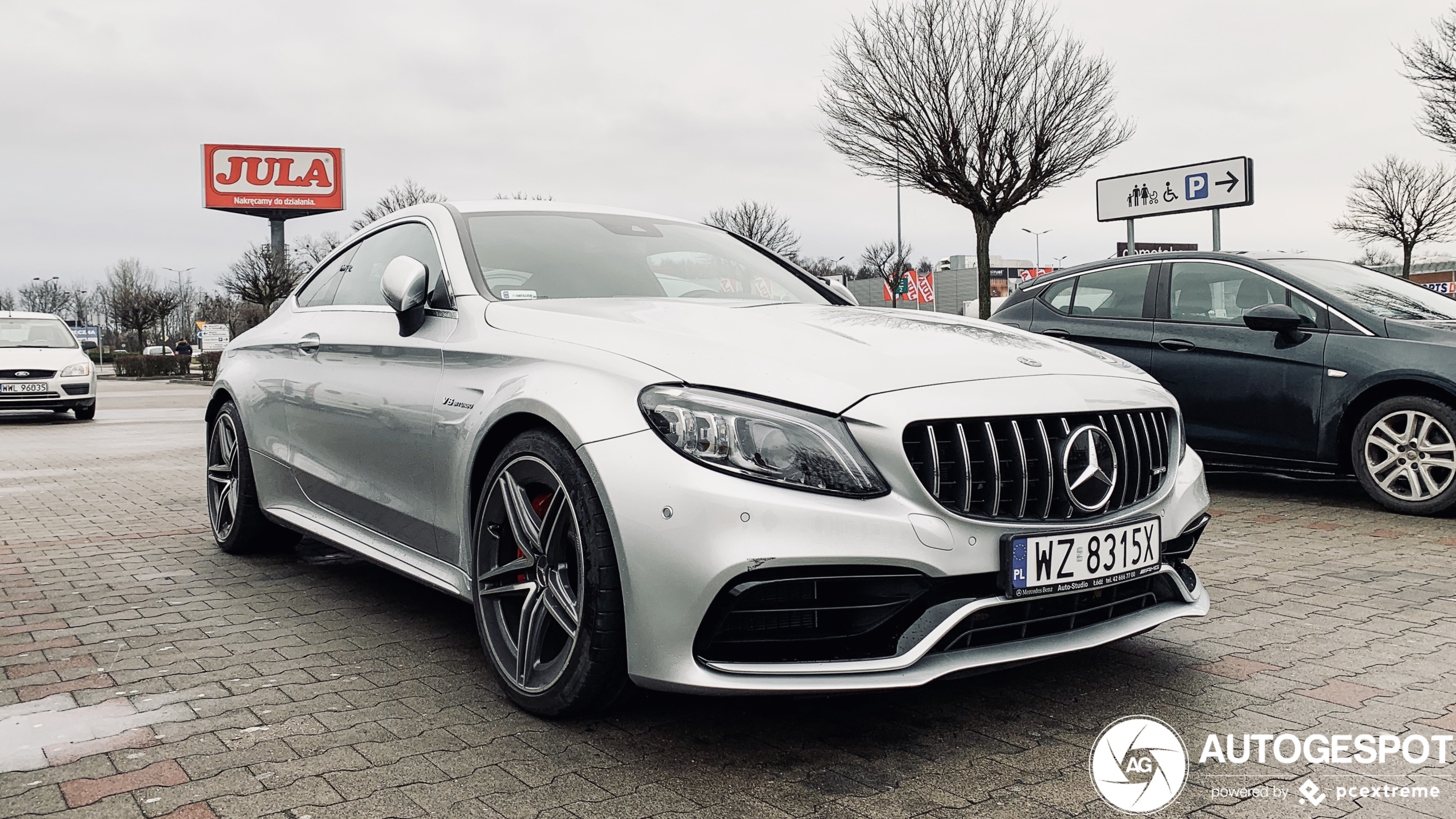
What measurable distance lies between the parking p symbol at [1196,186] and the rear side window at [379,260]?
11.6 meters

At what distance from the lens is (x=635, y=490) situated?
A: 8.85ft

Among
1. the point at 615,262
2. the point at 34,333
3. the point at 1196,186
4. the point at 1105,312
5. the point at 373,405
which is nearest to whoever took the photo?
the point at 373,405

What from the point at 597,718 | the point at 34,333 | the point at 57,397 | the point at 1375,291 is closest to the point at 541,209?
the point at 597,718

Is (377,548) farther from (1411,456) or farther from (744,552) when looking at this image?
(1411,456)

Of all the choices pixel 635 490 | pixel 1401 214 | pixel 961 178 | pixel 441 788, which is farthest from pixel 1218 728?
pixel 1401 214

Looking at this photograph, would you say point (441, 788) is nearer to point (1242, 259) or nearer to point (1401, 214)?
point (1242, 259)

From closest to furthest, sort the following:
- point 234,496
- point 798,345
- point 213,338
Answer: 1. point 798,345
2. point 234,496
3. point 213,338

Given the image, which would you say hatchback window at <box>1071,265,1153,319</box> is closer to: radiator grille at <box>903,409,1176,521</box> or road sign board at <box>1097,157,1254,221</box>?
radiator grille at <box>903,409,1176,521</box>

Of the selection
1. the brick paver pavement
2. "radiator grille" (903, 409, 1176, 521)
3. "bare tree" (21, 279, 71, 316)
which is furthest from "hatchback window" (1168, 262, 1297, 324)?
"bare tree" (21, 279, 71, 316)

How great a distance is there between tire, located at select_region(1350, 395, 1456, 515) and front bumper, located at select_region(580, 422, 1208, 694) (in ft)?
15.0

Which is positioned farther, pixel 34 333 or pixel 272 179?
pixel 272 179

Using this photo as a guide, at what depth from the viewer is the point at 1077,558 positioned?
111 inches

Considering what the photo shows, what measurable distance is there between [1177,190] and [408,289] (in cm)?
1248

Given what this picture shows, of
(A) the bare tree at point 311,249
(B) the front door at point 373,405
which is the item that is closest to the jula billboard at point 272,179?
(A) the bare tree at point 311,249
